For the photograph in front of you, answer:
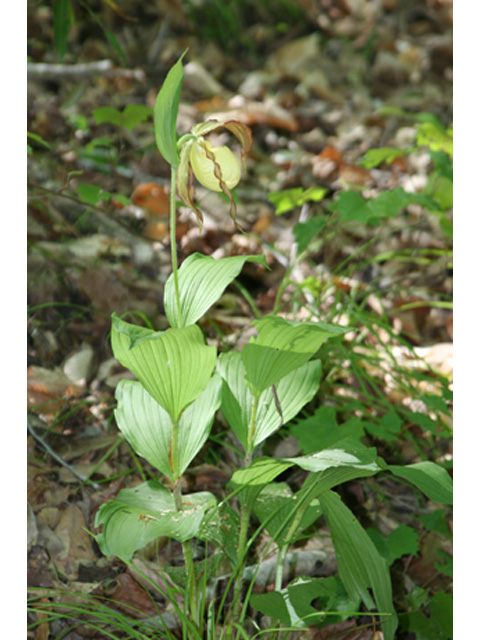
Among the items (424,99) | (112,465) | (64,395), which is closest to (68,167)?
(64,395)

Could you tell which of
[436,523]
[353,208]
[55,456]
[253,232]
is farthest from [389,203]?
[55,456]

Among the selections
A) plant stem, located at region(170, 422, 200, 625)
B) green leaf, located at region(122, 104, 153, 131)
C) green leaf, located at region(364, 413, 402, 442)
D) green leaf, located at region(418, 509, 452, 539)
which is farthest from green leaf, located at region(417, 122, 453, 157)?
plant stem, located at region(170, 422, 200, 625)

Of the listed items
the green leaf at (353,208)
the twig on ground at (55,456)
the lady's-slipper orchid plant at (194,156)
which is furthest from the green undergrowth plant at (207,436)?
the green leaf at (353,208)

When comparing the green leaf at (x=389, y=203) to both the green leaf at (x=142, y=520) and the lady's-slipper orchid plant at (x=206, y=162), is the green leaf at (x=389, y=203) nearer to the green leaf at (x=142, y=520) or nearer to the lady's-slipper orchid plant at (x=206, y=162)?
the lady's-slipper orchid plant at (x=206, y=162)

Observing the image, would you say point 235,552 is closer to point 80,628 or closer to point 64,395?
point 80,628

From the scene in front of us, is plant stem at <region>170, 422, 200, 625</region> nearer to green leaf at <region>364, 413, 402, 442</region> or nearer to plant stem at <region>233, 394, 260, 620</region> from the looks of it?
plant stem at <region>233, 394, 260, 620</region>

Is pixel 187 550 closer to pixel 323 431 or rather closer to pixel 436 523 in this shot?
pixel 323 431
